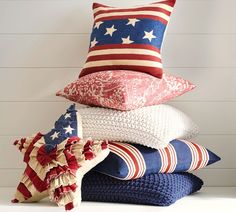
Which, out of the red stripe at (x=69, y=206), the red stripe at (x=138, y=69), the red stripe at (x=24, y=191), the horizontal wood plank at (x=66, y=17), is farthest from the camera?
the horizontal wood plank at (x=66, y=17)

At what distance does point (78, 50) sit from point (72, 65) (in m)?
0.06

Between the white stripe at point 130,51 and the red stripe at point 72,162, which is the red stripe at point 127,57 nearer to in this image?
the white stripe at point 130,51

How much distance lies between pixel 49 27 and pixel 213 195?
2.73 ft

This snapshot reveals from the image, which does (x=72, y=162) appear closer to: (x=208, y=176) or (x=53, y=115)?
(x=53, y=115)

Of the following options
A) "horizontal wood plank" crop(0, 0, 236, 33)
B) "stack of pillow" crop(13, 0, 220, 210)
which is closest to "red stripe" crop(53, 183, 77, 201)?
"stack of pillow" crop(13, 0, 220, 210)

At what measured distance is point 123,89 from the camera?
1.40 meters

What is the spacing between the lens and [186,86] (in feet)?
5.16

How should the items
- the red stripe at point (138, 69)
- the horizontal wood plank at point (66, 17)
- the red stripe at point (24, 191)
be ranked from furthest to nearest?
the horizontal wood plank at point (66, 17), the red stripe at point (138, 69), the red stripe at point (24, 191)

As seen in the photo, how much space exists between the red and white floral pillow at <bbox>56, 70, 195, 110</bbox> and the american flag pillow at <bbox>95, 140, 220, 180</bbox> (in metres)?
0.13

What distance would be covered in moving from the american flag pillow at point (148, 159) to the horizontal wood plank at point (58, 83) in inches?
12.5

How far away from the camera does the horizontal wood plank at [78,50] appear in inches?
71.4

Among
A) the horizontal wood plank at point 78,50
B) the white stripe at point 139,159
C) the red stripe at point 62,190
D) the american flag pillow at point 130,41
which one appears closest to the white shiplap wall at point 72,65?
the horizontal wood plank at point 78,50

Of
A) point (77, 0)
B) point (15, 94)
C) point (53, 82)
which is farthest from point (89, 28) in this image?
point (15, 94)

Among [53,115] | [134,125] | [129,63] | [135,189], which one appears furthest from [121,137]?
[53,115]
